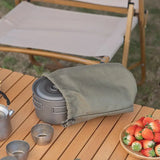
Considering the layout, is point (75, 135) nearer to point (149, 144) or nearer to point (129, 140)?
point (129, 140)

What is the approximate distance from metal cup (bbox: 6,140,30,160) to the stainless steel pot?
8.6 inches

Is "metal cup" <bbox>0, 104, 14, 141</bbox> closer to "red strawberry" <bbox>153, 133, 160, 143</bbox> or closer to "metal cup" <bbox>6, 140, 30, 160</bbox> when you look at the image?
"metal cup" <bbox>6, 140, 30, 160</bbox>

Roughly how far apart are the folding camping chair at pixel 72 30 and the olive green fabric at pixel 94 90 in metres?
0.81

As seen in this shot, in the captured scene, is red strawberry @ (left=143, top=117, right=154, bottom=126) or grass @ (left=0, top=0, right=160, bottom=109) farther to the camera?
grass @ (left=0, top=0, right=160, bottom=109)

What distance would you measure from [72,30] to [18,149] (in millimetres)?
1856

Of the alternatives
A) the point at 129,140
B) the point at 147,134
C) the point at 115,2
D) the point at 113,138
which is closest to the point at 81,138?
the point at 113,138

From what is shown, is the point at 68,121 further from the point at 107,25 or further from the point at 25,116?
the point at 107,25

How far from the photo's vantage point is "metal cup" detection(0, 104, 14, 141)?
2098 millimetres

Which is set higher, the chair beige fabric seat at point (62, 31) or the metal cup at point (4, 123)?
the metal cup at point (4, 123)

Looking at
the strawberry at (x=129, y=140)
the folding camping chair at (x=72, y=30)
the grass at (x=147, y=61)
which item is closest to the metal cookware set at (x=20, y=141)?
the strawberry at (x=129, y=140)

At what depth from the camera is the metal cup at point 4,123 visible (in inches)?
82.6

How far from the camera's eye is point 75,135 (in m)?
2.22

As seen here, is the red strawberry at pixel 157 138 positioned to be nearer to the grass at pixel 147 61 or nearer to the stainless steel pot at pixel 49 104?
the stainless steel pot at pixel 49 104

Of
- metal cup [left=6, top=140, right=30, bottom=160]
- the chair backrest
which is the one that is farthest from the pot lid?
the chair backrest
